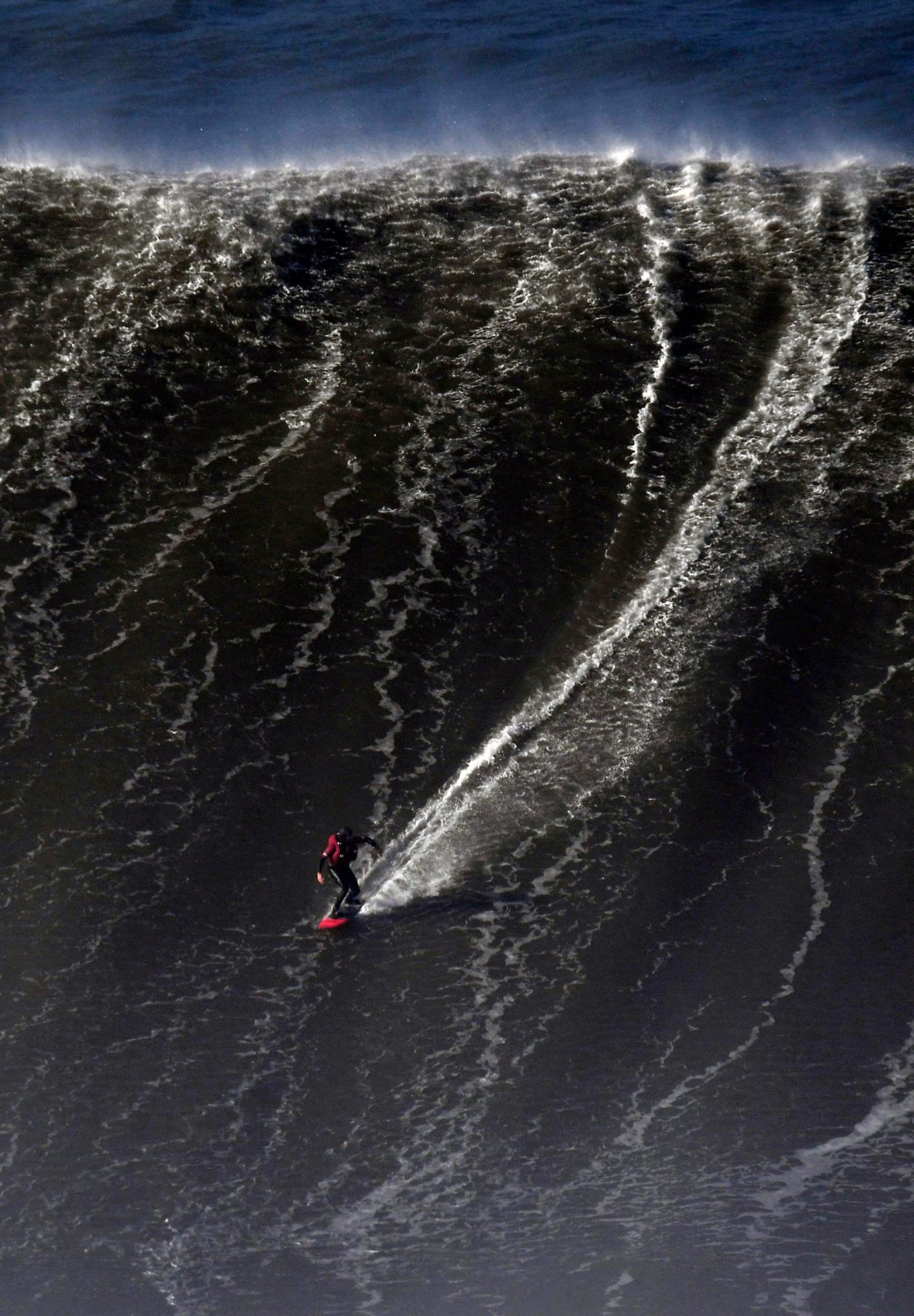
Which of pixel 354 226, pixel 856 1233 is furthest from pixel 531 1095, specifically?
pixel 354 226

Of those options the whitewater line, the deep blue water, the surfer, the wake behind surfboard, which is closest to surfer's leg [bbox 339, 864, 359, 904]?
the surfer

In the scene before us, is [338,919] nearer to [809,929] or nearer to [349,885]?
[349,885]

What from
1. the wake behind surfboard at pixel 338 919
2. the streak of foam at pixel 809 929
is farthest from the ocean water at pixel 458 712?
the wake behind surfboard at pixel 338 919

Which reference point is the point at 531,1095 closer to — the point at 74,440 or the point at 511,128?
the point at 74,440

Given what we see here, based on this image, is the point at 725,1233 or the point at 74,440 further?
the point at 74,440

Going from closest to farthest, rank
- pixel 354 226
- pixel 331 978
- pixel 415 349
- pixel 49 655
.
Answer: pixel 331 978
pixel 49 655
pixel 415 349
pixel 354 226

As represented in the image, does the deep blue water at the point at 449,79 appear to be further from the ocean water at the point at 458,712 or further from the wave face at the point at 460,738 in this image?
the wave face at the point at 460,738
